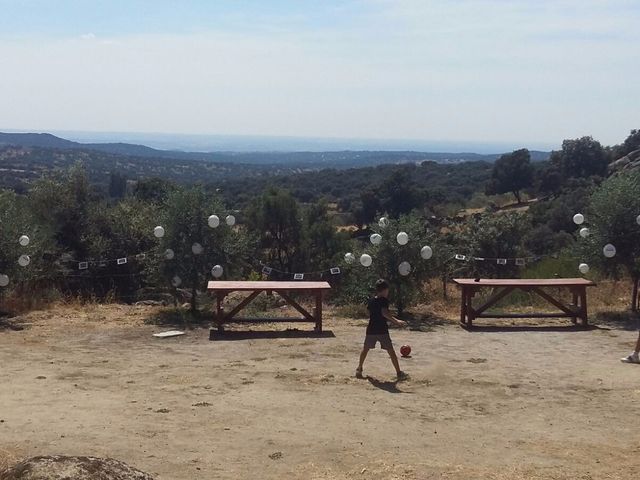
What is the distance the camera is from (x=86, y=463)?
15.0 ft

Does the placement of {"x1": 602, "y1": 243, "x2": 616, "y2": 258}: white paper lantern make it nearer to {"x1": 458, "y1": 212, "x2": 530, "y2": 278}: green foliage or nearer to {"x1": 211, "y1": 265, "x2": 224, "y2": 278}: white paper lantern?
{"x1": 211, "y1": 265, "x2": 224, "y2": 278}: white paper lantern

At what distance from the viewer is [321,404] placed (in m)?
8.33

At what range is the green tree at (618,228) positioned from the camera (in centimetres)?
1479

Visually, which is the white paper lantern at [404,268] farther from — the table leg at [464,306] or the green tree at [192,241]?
the green tree at [192,241]

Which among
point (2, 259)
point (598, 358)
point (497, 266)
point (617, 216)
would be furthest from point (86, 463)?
point (497, 266)

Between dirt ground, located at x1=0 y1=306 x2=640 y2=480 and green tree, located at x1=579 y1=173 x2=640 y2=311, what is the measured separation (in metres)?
2.47

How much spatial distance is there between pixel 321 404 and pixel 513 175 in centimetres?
5063

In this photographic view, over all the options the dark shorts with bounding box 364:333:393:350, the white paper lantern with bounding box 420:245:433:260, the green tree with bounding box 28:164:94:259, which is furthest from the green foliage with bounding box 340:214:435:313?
the green tree with bounding box 28:164:94:259

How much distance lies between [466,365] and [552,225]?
24323 mm

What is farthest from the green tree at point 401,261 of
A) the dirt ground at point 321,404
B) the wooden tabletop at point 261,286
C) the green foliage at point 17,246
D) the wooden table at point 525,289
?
the green foliage at point 17,246

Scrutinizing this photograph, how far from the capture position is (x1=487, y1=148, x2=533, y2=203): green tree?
183 ft

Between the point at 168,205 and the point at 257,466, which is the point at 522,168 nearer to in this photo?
the point at 168,205

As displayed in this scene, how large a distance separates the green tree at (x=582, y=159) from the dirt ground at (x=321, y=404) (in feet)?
133

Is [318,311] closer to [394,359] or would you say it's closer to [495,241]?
[394,359]
